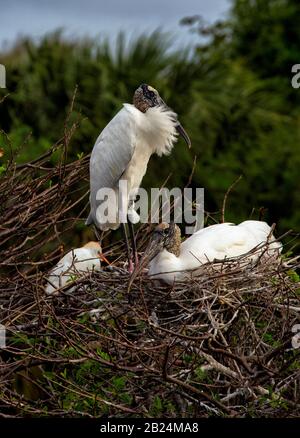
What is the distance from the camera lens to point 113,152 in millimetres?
6520

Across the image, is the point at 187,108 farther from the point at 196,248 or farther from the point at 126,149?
the point at 196,248

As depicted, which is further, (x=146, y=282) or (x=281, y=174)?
(x=281, y=174)

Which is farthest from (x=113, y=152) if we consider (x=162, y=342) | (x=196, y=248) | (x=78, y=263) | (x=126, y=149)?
(x=162, y=342)

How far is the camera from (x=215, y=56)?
512 inches

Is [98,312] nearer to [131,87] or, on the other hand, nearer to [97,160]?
[97,160]

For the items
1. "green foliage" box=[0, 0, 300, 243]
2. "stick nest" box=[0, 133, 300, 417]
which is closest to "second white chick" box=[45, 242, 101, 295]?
"stick nest" box=[0, 133, 300, 417]

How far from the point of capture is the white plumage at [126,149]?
648cm

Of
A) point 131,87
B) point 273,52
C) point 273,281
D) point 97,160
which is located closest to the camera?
point 273,281

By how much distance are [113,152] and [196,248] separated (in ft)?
3.29

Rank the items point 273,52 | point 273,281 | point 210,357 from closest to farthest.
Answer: point 210,357 → point 273,281 → point 273,52

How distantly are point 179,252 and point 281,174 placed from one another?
6226mm

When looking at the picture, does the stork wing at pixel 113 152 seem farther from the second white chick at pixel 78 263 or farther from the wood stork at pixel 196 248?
the wood stork at pixel 196 248

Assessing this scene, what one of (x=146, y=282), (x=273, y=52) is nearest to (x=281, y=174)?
(x=273, y=52)

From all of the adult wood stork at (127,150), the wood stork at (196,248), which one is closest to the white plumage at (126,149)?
the adult wood stork at (127,150)
